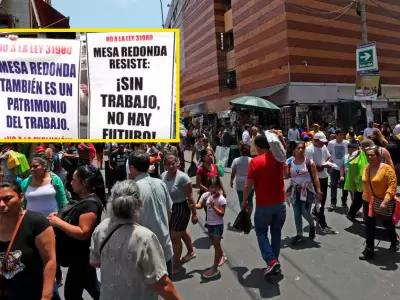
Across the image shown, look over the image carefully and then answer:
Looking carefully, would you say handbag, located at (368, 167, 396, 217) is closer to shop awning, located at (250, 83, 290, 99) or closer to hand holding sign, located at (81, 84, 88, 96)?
hand holding sign, located at (81, 84, 88, 96)

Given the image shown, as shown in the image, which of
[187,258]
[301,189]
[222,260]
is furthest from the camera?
[301,189]

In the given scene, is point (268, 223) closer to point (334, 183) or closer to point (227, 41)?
point (334, 183)

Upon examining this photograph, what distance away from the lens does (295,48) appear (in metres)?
18.6

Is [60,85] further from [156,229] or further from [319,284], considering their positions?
[319,284]

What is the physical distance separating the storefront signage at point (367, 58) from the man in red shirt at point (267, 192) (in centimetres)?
799

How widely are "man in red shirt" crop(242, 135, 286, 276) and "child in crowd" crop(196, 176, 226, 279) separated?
443 millimetres

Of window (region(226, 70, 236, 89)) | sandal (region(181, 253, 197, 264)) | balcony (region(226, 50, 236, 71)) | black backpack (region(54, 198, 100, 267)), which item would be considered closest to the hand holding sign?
black backpack (region(54, 198, 100, 267))

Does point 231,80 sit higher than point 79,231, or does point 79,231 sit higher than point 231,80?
point 231,80

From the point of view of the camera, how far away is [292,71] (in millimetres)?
18453

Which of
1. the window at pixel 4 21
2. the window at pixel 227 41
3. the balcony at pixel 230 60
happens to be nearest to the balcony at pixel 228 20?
the window at pixel 227 41

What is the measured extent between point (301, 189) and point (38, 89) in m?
3.97

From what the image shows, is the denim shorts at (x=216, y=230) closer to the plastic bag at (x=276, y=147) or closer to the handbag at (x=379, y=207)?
the plastic bag at (x=276, y=147)

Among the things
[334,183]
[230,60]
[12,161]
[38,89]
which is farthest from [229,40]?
[38,89]

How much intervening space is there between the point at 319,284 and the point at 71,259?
2.83 metres
